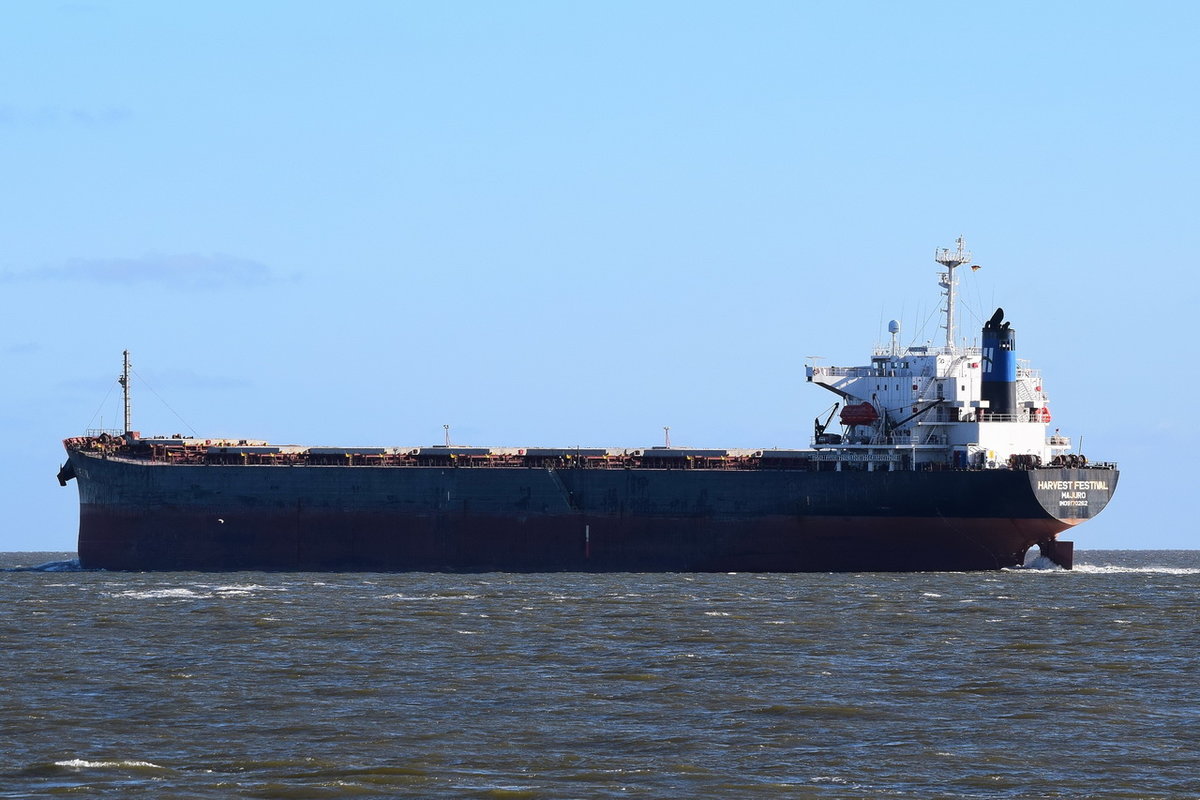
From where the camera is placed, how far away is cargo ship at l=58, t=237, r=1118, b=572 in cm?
5481

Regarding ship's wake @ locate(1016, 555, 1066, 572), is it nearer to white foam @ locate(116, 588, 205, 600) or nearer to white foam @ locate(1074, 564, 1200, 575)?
white foam @ locate(1074, 564, 1200, 575)

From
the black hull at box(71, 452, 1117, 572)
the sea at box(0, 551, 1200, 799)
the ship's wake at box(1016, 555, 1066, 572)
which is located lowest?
the sea at box(0, 551, 1200, 799)

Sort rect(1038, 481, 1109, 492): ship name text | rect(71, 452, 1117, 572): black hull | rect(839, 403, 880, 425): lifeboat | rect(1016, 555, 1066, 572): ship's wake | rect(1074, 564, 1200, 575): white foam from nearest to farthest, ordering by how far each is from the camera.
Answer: rect(1038, 481, 1109, 492): ship name text → rect(71, 452, 1117, 572): black hull → rect(1016, 555, 1066, 572): ship's wake → rect(839, 403, 880, 425): lifeboat → rect(1074, 564, 1200, 575): white foam

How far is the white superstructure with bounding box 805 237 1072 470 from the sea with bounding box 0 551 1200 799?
39.3 ft

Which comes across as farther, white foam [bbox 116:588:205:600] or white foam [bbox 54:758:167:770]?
white foam [bbox 116:588:205:600]

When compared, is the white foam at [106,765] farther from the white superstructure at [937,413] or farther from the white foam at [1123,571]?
the white foam at [1123,571]

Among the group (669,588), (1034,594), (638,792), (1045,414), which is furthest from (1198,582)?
(638,792)

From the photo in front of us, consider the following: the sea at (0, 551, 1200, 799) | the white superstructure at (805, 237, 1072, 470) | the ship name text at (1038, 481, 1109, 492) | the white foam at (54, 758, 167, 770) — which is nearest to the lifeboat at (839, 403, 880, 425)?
the white superstructure at (805, 237, 1072, 470)

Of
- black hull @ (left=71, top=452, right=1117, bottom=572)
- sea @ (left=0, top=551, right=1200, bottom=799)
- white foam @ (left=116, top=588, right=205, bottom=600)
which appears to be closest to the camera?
sea @ (left=0, top=551, right=1200, bottom=799)

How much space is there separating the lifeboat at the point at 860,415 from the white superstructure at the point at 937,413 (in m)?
0.04

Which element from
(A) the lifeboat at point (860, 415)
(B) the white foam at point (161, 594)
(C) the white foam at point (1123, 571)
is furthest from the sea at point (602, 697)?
(C) the white foam at point (1123, 571)

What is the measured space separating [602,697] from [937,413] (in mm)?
34107

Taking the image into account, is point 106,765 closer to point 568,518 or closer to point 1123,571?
point 568,518

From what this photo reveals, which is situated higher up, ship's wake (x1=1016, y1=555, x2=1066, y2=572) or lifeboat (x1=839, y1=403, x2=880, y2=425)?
lifeboat (x1=839, y1=403, x2=880, y2=425)
